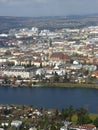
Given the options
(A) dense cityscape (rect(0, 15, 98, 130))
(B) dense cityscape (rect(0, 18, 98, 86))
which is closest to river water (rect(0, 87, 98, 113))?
(A) dense cityscape (rect(0, 15, 98, 130))

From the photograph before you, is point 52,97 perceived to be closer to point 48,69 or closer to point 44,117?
point 44,117

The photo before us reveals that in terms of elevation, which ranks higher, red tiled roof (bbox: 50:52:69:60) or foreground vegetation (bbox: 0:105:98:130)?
foreground vegetation (bbox: 0:105:98:130)

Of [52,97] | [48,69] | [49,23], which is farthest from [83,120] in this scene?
[49,23]

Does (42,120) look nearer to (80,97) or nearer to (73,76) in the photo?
(80,97)

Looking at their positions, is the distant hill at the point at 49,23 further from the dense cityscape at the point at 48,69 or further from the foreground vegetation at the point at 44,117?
the foreground vegetation at the point at 44,117

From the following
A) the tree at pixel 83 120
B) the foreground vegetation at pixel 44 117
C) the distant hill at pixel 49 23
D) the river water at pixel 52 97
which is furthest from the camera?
the distant hill at pixel 49 23

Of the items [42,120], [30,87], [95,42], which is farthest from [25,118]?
[95,42]

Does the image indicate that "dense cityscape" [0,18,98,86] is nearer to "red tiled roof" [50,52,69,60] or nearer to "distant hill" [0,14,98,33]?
"red tiled roof" [50,52,69,60]

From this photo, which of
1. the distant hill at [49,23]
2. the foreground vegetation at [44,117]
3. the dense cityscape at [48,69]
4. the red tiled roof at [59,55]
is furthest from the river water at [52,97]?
the distant hill at [49,23]
